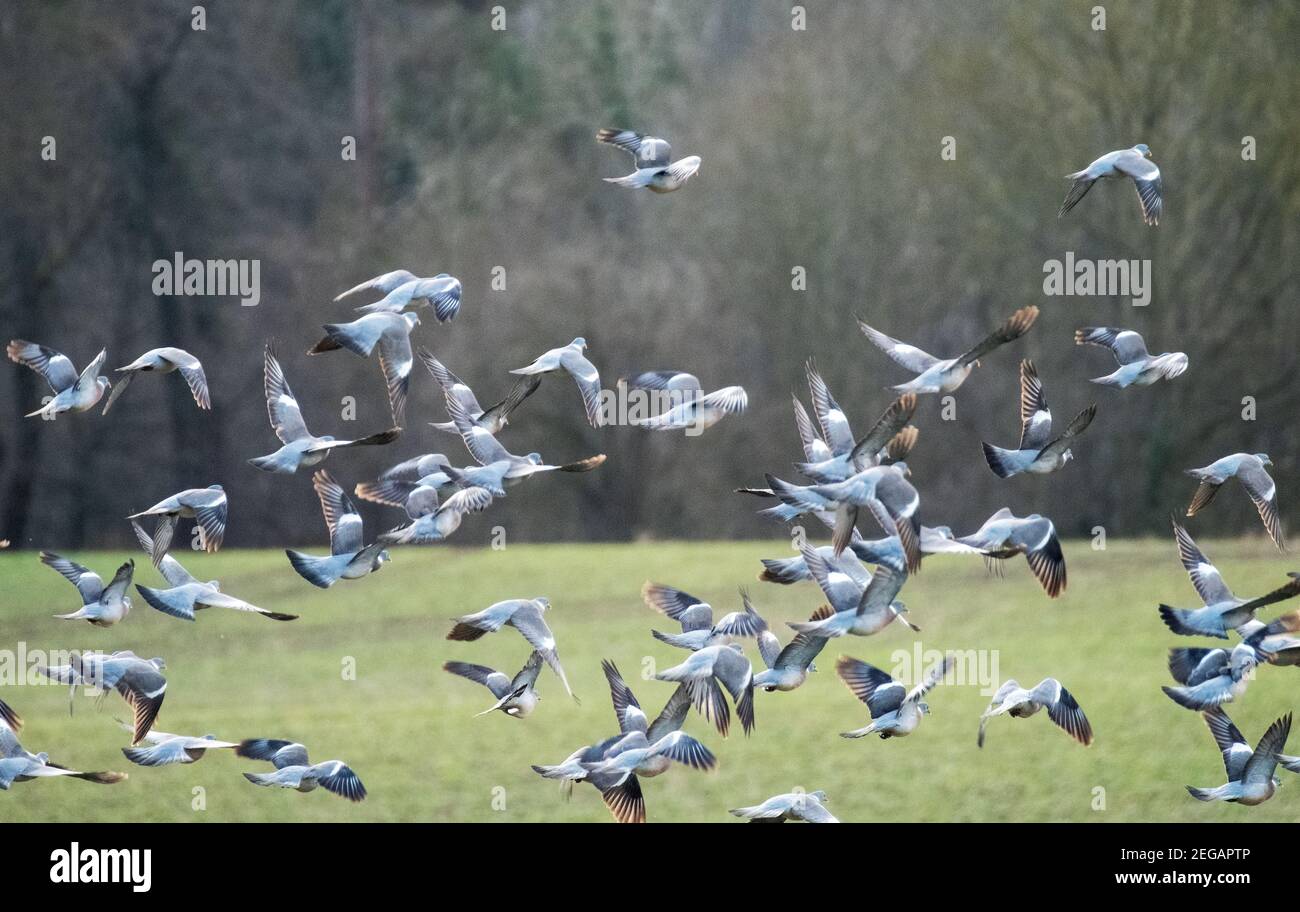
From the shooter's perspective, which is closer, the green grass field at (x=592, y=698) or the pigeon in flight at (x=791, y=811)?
the pigeon in flight at (x=791, y=811)

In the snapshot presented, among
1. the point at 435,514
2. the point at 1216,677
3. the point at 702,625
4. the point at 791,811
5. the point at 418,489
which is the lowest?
the point at 791,811

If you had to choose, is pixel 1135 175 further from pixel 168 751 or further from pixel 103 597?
pixel 168 751

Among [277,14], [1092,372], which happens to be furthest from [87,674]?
[277,14]

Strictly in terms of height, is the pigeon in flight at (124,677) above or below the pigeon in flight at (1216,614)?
below

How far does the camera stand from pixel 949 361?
7.09 meters

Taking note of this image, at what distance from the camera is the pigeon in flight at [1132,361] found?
7.66 metres

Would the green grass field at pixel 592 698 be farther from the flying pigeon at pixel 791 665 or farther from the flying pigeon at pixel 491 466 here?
the flying pigeon at pixel 791 665

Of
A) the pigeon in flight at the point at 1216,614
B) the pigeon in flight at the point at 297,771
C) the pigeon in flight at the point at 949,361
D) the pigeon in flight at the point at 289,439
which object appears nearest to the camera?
the pigeon in flight at the point at 949,361

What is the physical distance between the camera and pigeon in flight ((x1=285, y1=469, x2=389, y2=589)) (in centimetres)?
707

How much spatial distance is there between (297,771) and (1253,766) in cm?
403

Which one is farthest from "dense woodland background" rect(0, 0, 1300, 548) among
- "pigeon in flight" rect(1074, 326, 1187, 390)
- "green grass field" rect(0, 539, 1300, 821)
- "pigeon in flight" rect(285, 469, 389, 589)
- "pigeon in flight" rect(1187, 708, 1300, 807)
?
"pigeon in flight" rect(285, 469, 389, 589)

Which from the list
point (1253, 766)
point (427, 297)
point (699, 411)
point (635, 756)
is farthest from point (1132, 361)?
point (427, 297)

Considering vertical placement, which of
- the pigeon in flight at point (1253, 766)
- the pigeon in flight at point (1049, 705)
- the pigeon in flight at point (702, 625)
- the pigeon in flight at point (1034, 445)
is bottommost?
the pigeon in flight at point (1253, 766)

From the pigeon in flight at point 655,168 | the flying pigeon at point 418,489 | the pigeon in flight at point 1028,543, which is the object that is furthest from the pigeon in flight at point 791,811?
the pigeon in flight at point 655,168
